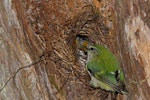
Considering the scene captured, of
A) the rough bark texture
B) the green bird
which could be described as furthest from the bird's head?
the rough bark texture

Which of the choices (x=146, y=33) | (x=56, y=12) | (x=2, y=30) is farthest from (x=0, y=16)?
(x=146, y=33)

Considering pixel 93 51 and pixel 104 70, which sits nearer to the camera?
pixel 104 70

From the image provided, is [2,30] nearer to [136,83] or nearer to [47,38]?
[47,38]

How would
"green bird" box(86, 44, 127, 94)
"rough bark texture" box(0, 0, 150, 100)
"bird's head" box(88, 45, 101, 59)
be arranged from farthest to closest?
"bird's head" box(88, 45, 101, 59) → "green bird" box(86, 44, 127, 94) → "rough bark texture" box(0, 0, 150, 100)

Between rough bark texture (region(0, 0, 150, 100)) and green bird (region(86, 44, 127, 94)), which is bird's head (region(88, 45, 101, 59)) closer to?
green bird (region(86, 44, 127, 94))

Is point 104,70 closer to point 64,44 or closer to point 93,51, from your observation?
point 93,51

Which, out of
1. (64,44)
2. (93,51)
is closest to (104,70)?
(93,51)
